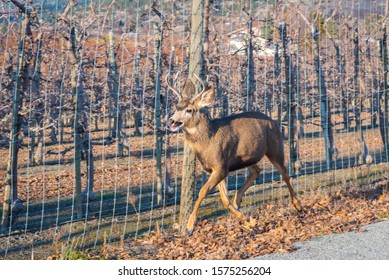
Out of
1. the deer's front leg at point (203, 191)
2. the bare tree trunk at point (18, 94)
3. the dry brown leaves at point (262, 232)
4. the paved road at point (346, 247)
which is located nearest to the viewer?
the paved road at point (346, 247)

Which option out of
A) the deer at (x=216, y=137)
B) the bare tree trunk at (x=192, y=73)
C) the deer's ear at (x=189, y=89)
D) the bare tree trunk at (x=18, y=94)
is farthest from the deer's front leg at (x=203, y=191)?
the bare tree trunk at (x=18, y=94)

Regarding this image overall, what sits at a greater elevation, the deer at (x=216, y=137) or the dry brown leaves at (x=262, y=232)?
the deer at (x=216, y=137)

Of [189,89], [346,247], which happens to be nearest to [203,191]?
[189,89]

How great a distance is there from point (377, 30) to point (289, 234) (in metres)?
11.1

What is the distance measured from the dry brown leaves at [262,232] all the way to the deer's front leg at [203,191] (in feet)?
0.51

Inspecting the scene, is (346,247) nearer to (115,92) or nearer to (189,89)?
(189,89)

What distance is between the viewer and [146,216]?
46.9 ft

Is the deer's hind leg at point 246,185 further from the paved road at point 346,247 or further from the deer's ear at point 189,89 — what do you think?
the paved road at point 346,247

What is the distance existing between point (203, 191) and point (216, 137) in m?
0.84

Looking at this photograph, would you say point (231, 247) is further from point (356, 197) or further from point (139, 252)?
point (356, 197)

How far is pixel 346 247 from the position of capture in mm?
8492

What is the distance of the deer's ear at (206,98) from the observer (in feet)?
31.3

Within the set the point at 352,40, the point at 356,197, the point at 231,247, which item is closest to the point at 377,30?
the point at 352,40

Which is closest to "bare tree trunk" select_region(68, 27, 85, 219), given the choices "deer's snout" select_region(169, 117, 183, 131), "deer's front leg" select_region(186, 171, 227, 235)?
"deer's snout" select_region(169, 117, 183, 131)
